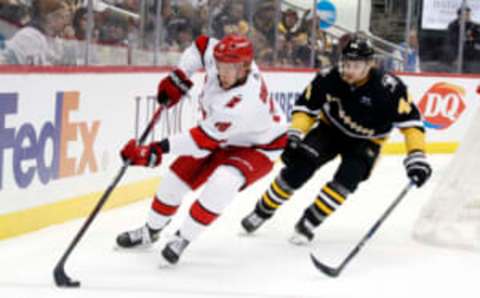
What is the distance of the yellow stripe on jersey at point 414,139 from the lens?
521 cm

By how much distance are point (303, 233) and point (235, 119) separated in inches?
46.2

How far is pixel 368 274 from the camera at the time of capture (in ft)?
15.5

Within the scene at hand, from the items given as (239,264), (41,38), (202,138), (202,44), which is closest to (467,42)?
(41,38)

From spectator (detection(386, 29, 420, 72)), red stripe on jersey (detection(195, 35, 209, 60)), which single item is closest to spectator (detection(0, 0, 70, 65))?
red stripe on jersey (detection(195, 35, 209, 60))

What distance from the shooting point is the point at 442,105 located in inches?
450

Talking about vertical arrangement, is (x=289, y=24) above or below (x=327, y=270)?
above

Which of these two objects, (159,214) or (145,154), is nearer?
(145,154)

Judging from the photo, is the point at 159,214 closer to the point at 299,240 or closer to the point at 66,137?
the point at 299,240

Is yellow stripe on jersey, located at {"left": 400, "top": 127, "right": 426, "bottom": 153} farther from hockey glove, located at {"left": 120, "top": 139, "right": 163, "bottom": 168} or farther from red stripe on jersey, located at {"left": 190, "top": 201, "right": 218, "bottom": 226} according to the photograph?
hockey glove, located at {"left": 120, "top": 139, "right": 163, "bottom": 168}

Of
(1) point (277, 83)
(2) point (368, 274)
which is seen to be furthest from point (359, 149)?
(1) point (277, 83)

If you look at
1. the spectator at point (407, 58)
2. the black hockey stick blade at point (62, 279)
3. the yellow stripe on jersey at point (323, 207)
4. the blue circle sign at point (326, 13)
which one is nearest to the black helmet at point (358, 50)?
the yellow stripe on jersey at point (323, 207)

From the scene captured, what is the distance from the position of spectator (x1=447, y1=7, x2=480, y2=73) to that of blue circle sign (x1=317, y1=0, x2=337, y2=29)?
169 cm

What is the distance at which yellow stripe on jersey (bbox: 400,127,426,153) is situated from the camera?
521 centimetres

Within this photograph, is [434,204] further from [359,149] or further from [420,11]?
[420,11]
